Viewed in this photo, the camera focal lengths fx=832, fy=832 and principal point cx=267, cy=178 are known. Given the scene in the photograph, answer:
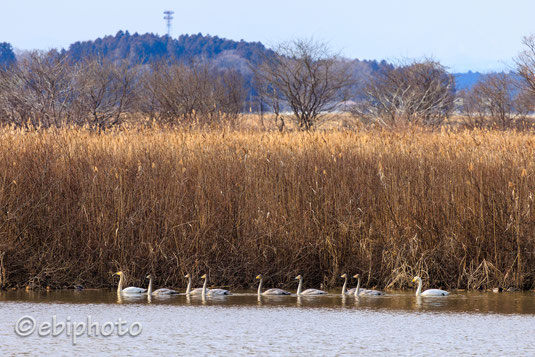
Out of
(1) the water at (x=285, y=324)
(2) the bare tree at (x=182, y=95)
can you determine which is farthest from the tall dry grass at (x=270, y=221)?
(2) the bare tree at (x=182, y=95)

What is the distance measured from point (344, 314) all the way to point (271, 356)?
2298 millimetres

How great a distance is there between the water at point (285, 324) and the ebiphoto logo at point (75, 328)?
73 mm

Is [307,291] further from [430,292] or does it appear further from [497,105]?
[497,105]

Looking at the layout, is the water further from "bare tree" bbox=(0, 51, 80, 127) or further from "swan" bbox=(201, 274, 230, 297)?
"bare tree" bbox=(0, 51, 80, 127)

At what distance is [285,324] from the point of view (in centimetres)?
883

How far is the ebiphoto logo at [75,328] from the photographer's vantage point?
27.3 feet

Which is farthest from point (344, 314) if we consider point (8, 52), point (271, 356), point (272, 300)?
point (8, 52)

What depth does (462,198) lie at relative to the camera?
11766mm

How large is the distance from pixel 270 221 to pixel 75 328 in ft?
12.9

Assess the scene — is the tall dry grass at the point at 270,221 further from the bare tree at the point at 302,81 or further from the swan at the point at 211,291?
the bare tree at the point at 302,81

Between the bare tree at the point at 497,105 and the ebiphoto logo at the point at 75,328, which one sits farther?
the bare tree at the point at 497,105

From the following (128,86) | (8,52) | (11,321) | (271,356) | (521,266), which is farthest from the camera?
(8,52)

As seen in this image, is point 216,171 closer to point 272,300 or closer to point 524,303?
point 272,300

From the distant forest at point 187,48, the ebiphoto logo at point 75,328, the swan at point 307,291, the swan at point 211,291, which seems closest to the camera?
the ebiphoto logo at point 75,328
